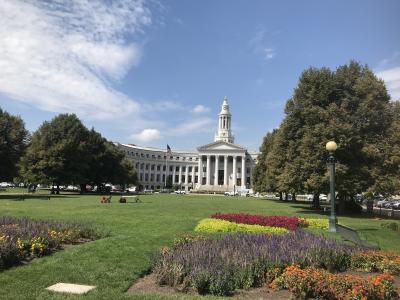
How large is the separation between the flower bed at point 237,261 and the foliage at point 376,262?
0.83 feet

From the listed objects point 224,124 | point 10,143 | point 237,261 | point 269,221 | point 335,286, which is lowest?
point 335,286

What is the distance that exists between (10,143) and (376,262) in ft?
179

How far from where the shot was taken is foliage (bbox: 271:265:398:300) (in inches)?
329

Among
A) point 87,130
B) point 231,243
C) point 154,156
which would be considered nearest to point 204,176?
point 154,156

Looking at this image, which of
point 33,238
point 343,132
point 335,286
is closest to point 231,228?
point 33,238

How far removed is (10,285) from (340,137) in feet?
108

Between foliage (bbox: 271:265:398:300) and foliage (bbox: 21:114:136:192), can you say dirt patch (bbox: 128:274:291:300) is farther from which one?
foliage (bbox: 21:114:136:192)

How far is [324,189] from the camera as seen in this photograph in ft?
127

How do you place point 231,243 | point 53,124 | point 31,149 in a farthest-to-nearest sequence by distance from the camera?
point 53,124
point 31,149
point 231,243

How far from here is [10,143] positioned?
186ft

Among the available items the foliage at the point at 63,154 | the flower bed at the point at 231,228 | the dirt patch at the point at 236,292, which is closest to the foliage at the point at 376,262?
the dirt patch at the point at 236,292

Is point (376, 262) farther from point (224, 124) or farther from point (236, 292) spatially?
point (224, 124)

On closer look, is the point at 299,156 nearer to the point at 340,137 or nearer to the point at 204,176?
the point at 340,137

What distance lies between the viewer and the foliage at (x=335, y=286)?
27.4ft
